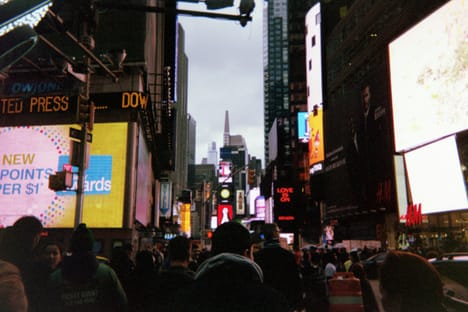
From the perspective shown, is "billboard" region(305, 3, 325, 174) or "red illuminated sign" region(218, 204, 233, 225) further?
"billboard" region(305, 3, 325, 174)

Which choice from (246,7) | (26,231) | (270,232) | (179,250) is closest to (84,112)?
(246,7)

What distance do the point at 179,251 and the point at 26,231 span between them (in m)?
1.69

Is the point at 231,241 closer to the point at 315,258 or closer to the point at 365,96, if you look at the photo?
the point at 315,258

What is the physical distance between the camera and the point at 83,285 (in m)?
4.38

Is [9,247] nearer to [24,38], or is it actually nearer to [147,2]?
[24,38]

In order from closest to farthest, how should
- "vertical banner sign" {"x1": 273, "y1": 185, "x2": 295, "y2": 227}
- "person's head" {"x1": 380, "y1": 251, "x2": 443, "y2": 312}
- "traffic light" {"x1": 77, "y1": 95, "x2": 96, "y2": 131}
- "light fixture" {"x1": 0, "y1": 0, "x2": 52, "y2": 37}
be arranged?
1. "light fixture" {"x1": 0, "y1": 0, "x2": 52, "y2": 37}
2. "person's head" {"x1": 380, "y1": 251, "x2": 443, "y2": 312}
3. "traffic light" {"x1": 77, "y1": 95, "x2": 96, "y2": 131}
4. "vertical banner sign" {"x1": 273, "y1": 185, "x2": 295, "y2": 227}

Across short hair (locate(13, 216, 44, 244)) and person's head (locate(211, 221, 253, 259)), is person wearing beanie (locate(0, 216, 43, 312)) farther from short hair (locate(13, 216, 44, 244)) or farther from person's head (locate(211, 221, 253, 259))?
person's head (locate(211, 221, 253, 259))

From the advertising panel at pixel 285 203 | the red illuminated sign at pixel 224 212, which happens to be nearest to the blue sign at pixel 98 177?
the advertising panel at pixel 285 203

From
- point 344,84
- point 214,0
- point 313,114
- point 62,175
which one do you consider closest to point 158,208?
point 313,114

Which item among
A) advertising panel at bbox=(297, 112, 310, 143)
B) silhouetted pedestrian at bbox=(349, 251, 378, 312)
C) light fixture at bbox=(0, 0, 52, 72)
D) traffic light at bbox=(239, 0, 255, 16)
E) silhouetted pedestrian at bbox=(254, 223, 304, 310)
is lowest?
silhouetted pedestrian at bbox=(349, 251, 378, 312)

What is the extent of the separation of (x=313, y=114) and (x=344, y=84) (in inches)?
264

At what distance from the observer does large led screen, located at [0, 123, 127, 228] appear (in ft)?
102

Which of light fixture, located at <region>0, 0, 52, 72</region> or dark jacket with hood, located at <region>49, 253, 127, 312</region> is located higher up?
light fixture, located at <region>0, 0, 52, 72</region>

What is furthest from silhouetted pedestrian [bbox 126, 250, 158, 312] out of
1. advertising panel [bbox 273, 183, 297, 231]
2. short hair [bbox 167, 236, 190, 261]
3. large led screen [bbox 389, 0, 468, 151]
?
advertising panel [bbox 273, 183, 297, 231]
